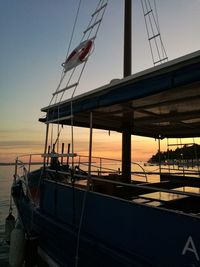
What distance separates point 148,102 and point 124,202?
1727 mm

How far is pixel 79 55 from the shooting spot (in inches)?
250

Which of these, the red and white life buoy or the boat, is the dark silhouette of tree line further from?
the red and white life buoy

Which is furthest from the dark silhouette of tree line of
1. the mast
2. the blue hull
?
the blue hull

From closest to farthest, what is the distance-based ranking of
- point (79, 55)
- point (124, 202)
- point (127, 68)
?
point (124, 202)
point (79, 55)
point (127, 68)

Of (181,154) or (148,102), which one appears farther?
(181,154)

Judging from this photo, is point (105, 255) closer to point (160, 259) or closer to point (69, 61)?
point (160, 259)

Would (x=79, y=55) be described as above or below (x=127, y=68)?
below

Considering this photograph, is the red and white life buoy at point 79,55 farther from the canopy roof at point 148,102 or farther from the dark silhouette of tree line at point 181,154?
the dark silhouette of tree line at point 181,154

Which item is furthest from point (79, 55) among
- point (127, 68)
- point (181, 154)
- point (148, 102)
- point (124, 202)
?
point (181, 154)

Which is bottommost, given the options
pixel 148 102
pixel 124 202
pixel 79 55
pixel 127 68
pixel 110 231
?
pixel 110 231

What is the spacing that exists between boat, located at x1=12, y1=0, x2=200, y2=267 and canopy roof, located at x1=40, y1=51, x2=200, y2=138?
12mm

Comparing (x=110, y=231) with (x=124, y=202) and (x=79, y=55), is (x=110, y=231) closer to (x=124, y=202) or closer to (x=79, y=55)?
(x=124, y=202)

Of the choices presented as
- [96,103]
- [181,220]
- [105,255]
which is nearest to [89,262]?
[105,255]

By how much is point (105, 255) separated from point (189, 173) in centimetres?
→ 572
